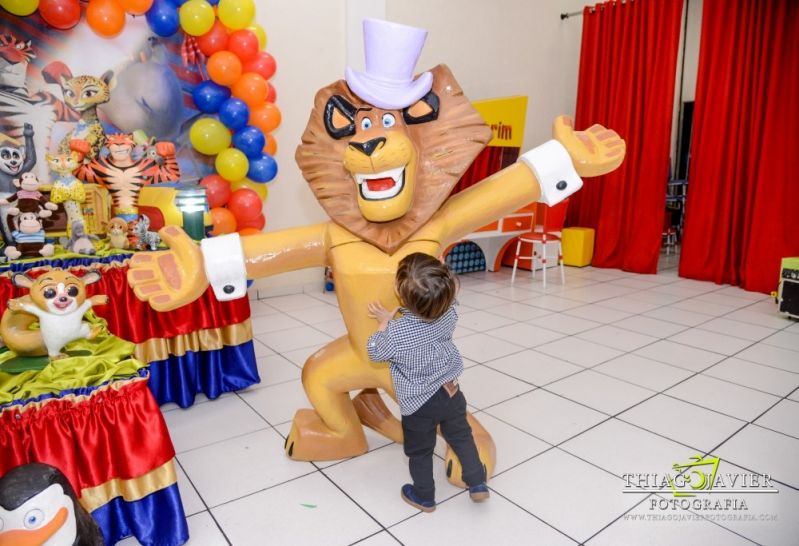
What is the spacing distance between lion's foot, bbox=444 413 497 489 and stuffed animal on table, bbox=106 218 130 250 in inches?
65.2

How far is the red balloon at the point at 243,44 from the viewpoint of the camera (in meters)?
3.29

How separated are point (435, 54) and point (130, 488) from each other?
4.34m

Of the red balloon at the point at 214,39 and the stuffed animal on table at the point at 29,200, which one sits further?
the red balloon at the point at 214,39

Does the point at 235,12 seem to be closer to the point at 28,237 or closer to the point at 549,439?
the point at 28,237

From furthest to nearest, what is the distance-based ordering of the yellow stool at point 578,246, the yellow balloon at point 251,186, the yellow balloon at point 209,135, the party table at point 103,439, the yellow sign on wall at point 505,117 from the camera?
the yellow stool at point 578,246
the yellow sign on wall at point 505,117
the yellow balloon at point 251,186
the yellow balloon at point 209,135
the party table at point 103,439

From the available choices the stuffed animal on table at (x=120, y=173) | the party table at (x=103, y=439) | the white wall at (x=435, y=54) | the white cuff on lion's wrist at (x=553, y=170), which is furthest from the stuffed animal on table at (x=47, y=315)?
the white wall at (x=435, y=54)

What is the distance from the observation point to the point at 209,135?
332 centimetres

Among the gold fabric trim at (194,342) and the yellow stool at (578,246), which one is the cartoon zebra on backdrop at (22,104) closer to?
the gold fabric trim at (194,342)

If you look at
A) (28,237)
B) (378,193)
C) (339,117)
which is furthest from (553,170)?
(28,237)

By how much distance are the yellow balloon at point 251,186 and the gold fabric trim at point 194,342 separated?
1352 mm

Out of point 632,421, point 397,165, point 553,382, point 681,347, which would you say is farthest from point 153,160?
point 681,347

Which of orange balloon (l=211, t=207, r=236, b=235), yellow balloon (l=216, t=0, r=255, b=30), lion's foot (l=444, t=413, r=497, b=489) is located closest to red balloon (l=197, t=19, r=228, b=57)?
yellow balloon (l=216, t=0, r=255, b=30)

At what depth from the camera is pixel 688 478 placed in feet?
6.08

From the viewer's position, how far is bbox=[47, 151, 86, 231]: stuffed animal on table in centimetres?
220
